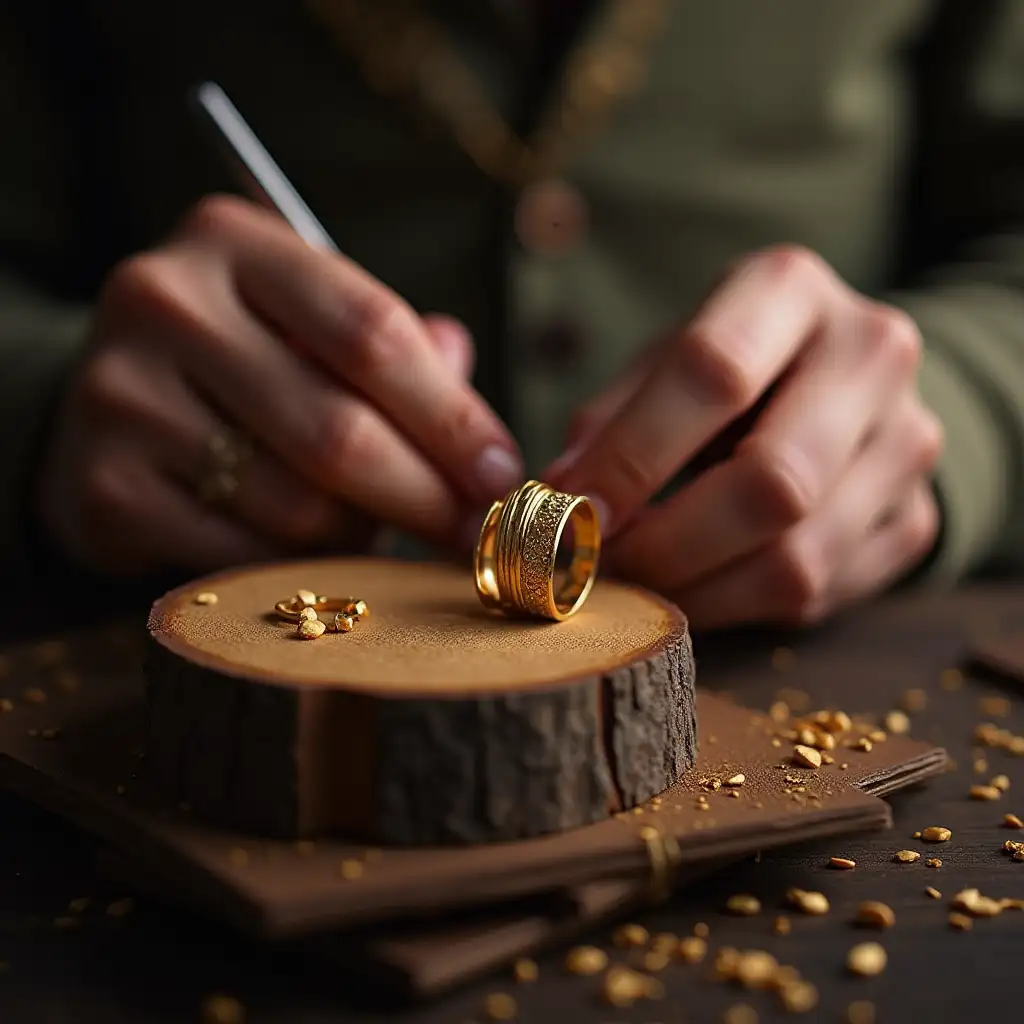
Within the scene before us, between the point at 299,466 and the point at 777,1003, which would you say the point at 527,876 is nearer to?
the point at 777,1003

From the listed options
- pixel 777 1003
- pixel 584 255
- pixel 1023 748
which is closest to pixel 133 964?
pixel 777 1003

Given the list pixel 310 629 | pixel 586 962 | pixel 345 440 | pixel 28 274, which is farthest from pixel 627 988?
pixel 28 274

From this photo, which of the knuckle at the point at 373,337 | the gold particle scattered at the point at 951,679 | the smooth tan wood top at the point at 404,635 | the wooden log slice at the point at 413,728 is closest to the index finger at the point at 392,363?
the knuckle at the point at 373,337

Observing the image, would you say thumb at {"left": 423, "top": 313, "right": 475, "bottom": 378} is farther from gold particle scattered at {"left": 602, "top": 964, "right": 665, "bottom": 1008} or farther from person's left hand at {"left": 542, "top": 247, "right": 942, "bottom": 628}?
gold particle scattered at {"left": 602, "top": 964, "right": 665, "bottom": 1008}

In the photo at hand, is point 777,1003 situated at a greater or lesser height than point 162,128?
lesser

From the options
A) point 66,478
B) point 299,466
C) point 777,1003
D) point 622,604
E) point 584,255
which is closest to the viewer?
point 777,1003

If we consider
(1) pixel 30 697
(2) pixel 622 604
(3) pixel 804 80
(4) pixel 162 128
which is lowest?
(1) pixel 30 697

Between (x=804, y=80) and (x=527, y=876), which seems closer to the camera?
(x=527, y=876)

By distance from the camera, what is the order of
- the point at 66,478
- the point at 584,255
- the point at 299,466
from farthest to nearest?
1. the point at 584,255
2. the point at 66,478
3. the point at 299,466
